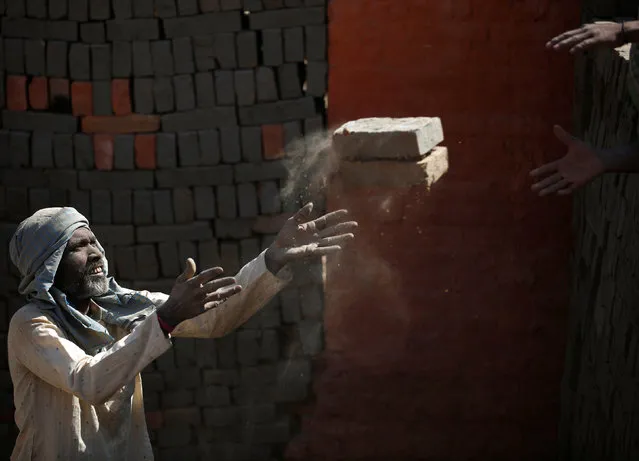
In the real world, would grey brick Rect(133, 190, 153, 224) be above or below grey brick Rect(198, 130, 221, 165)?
below

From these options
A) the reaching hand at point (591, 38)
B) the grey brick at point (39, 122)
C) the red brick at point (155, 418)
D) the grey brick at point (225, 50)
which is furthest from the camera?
the red brick at point (155, 418)

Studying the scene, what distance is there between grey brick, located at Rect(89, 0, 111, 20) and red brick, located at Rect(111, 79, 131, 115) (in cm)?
38

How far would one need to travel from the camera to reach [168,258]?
6.64 meters

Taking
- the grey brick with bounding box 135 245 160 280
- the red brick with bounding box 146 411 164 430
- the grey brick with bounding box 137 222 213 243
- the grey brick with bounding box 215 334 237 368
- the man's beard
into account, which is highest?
the man's beard

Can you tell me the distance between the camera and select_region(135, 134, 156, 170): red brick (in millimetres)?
6523

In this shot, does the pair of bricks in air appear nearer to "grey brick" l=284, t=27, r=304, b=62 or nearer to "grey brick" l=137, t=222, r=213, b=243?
"grey brick" l=284, t=27, r=304, b=62

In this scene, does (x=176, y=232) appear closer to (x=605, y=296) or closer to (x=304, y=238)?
(x=304, y=238)

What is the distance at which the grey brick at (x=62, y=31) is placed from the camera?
646 centimetres

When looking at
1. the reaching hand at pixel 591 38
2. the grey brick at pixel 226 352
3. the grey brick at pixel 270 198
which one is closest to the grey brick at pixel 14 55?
the grey brick at pixel 270 198

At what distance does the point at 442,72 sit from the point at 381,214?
0.88 meters

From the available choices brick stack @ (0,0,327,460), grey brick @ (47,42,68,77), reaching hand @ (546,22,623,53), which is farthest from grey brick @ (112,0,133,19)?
reaching hand @ (546,22,623,53)

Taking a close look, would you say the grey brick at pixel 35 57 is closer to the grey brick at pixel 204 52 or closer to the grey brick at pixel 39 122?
the grey brick at pixel 39 122

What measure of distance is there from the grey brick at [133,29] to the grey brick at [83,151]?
607 mm

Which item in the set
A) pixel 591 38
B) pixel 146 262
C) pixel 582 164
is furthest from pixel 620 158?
pixel 146 262
